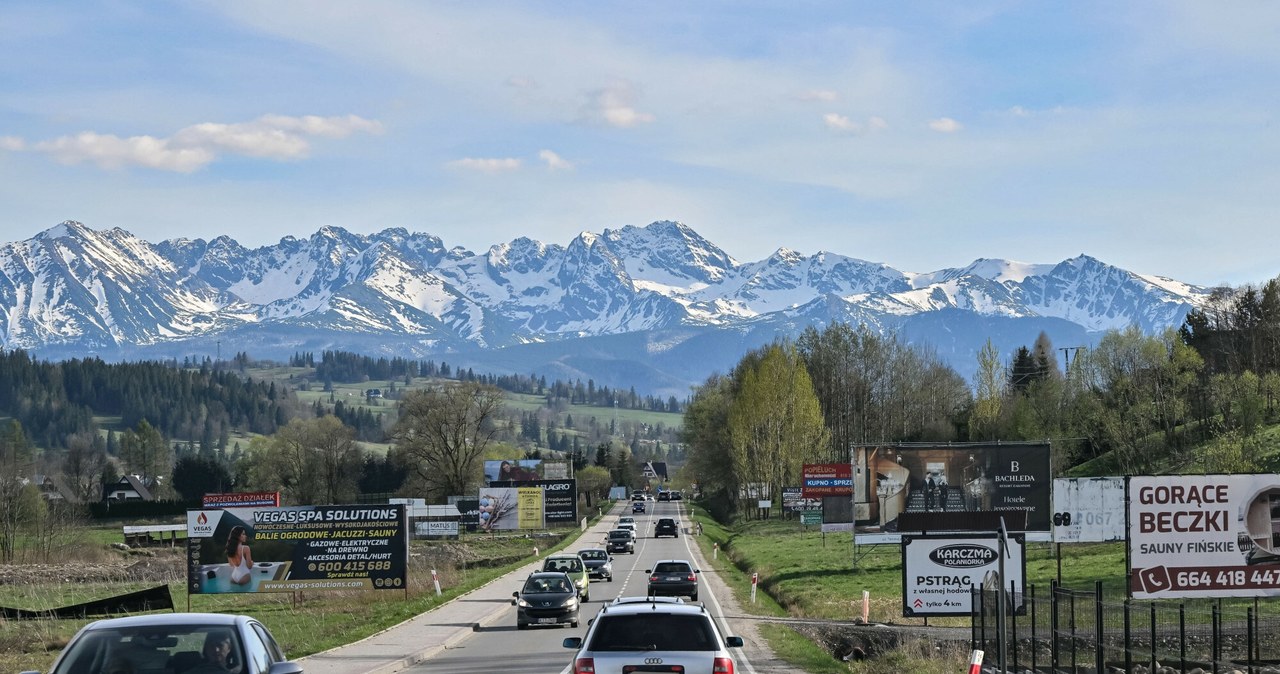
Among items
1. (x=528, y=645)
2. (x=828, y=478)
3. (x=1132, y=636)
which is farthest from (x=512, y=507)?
(x=1132, y=636)

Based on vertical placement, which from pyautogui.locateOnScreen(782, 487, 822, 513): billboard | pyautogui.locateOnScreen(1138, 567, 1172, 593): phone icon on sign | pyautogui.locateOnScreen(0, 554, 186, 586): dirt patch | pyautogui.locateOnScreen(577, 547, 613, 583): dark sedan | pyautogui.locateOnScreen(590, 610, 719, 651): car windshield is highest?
pyautogui.locateOnScreen(590, 610, 719, 651): car windshield

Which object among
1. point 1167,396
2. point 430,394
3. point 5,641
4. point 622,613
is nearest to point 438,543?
point 430,394

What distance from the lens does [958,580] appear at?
3198 cm

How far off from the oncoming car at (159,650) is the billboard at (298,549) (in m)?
28.5

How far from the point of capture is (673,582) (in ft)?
132

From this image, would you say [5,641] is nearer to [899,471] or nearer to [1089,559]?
[899,471]

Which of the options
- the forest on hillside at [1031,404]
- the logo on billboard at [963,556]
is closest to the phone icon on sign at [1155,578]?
the logo on billboard at [963,556]

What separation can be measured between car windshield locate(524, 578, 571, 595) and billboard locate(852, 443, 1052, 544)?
18.6 metres

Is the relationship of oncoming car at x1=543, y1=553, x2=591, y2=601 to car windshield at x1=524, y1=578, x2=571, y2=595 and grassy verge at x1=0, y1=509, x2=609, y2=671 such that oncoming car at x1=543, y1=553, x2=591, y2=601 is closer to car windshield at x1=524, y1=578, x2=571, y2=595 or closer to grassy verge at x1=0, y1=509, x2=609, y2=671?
grassy verge at x1=0, y1=509, x2=609, y2=671

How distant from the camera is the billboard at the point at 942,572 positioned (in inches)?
1252

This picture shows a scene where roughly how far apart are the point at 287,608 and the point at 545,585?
43.3ft

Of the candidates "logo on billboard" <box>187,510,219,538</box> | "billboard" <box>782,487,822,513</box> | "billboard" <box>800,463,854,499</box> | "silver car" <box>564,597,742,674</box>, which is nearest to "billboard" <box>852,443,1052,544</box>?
"billboard" <box>800,463,854,499</box>

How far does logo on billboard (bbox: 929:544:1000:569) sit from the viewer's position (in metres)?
32.0

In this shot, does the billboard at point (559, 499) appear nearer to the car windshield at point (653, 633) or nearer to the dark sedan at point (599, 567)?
the dark sedan at point (599, 567)
